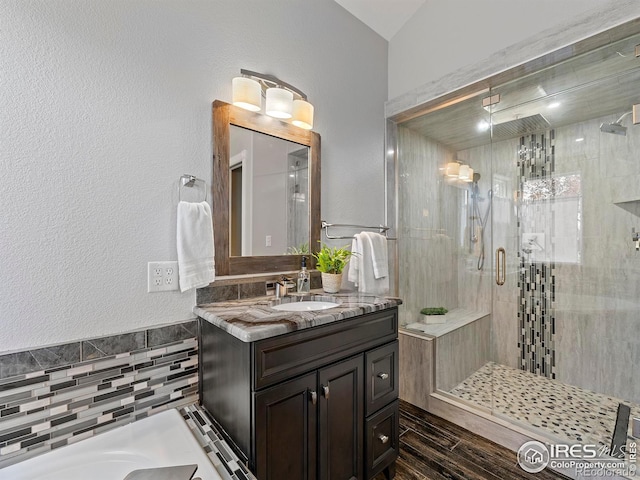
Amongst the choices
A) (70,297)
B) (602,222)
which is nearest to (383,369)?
(70,297)

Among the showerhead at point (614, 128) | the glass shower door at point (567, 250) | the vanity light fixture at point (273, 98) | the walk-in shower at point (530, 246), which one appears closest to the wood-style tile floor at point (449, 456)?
the walk-in shower at point (530, 246)

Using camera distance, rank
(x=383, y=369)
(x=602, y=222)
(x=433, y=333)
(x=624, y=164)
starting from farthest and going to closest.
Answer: (x=433, y=333) → (x=602, y=222) → (x=624, y=164) → (x=383, y=369)

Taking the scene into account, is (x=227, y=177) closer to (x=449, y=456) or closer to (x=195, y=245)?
(x=195, y=245)

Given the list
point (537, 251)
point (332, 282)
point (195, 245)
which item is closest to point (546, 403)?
point (537, 251)

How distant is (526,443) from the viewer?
5.71 feet

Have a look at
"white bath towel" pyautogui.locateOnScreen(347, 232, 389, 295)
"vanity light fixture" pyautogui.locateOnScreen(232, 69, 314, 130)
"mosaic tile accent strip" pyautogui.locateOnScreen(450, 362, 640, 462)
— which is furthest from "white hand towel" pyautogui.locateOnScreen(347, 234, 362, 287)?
"mosaic tile accent strip" pyautogui.locateOnScreen(450, 362, 640, 462)

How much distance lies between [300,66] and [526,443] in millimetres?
2583

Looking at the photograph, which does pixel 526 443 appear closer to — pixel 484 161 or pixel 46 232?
pixel 484 161

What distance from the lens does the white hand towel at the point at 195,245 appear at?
1.33 m

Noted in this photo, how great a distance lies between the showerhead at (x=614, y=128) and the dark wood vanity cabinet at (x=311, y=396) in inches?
80.0

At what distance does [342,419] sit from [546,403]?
5.91 ft

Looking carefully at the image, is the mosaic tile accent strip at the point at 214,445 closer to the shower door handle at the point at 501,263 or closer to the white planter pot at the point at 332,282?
the white planter pot at the point at 332,282

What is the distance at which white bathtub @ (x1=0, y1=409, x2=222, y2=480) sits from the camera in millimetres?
932

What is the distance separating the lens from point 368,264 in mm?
2010
